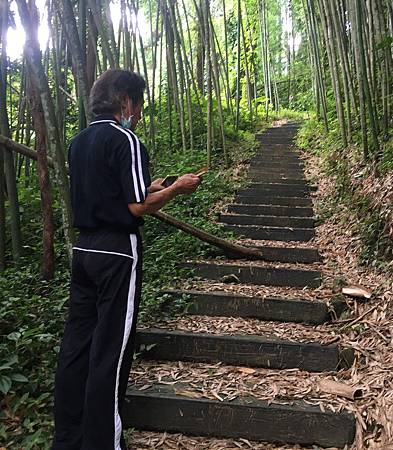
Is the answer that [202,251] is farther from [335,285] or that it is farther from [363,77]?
[363,77]

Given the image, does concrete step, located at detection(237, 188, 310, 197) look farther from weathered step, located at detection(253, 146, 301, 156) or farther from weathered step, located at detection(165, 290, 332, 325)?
weathered step, located at detection(165, 290, 332, 325)

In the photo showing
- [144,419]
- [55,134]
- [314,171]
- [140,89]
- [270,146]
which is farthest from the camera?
[270,146]

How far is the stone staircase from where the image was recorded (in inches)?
83.0

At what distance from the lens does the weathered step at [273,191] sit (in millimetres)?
5672

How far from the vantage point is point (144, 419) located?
2.19 metres

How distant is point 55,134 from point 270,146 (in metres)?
5.83

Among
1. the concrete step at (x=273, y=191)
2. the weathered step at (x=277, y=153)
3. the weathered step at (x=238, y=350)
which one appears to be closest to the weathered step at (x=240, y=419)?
the weathered step at (x=238, y=350)

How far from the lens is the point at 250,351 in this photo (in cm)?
262

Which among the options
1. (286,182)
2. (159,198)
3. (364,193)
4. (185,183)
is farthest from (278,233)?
(159,198)

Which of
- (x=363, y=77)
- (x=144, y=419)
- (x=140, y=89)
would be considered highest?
(x=363, y=77)

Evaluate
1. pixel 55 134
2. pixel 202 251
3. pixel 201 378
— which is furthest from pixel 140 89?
pixel 202 251

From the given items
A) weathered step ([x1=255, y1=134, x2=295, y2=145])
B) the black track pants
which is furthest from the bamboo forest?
weathered step ([x1=255, y1=134, x2=295, y2=145])

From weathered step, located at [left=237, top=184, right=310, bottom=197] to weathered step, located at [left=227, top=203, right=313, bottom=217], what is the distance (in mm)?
476

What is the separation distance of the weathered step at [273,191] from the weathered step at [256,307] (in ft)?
8.69
